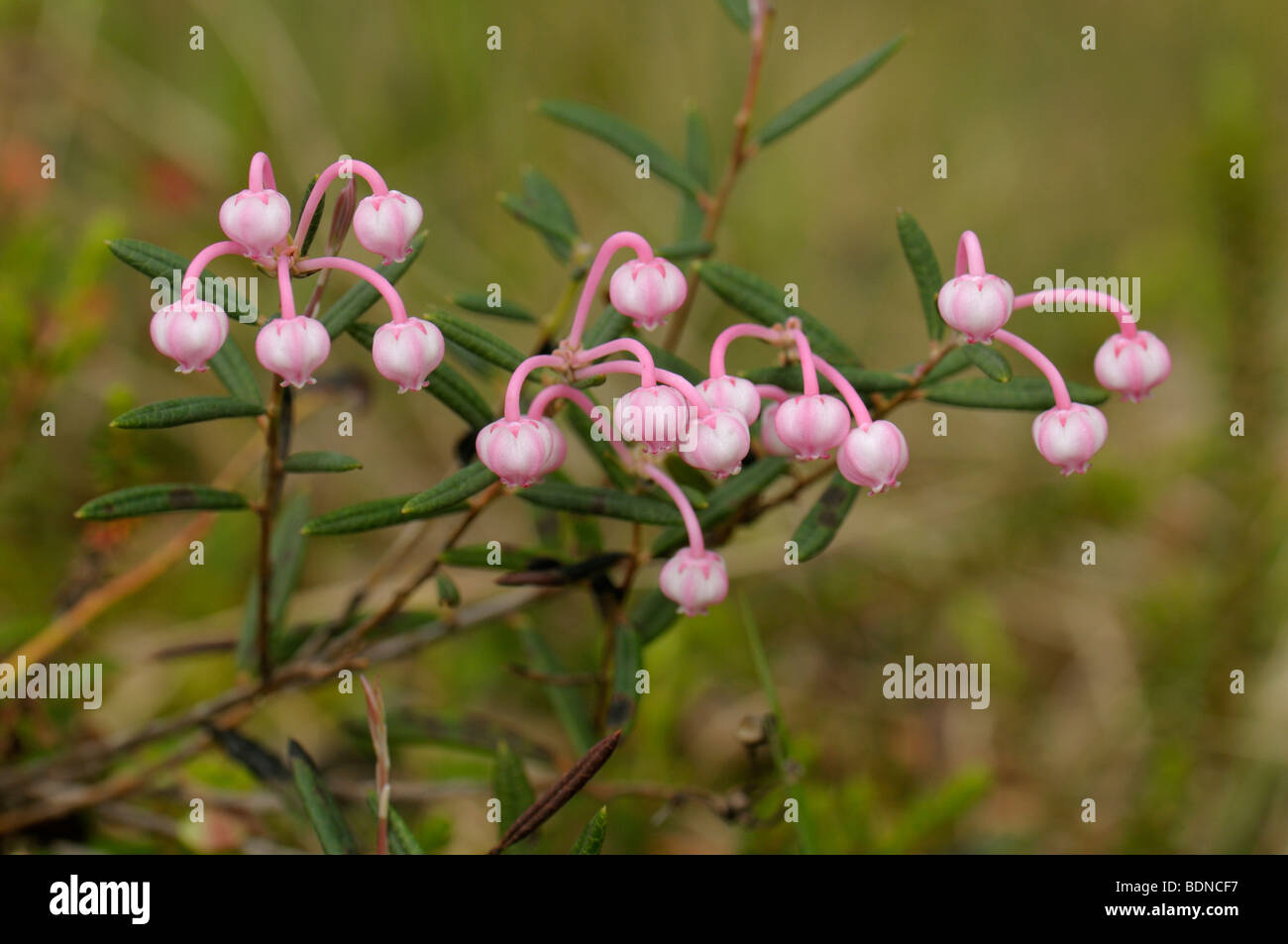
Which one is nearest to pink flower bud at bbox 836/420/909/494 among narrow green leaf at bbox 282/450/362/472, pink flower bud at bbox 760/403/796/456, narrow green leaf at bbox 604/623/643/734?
pink flower bud at bbox 760/403/796/456

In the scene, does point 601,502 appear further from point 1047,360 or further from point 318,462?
point 1047,360

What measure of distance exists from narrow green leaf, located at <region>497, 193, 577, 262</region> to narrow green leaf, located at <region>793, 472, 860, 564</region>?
609 mm

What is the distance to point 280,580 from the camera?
1966 millimetres

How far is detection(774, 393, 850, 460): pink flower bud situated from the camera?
1240 mm

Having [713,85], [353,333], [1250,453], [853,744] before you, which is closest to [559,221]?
[353,333]

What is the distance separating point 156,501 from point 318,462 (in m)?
0.25

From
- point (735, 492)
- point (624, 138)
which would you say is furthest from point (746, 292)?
point (624, 138)

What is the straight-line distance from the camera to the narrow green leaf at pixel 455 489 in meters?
1.36

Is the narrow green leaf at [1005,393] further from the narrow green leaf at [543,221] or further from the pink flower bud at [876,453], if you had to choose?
the narrow green leaf at [543,221]

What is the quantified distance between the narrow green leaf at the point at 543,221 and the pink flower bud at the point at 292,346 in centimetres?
64

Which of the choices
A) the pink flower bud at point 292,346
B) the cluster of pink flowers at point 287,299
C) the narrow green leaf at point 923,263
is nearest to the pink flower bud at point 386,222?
the cluster of pink flowers at point 287,299

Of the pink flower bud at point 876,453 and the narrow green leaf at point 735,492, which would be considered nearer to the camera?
the pink flower bud at point 876,453
